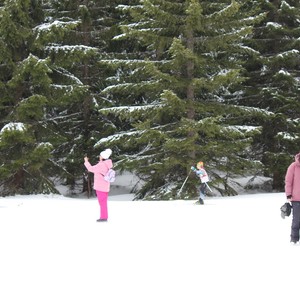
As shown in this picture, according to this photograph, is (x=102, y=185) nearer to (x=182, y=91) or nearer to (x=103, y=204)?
(x=103, y=204)

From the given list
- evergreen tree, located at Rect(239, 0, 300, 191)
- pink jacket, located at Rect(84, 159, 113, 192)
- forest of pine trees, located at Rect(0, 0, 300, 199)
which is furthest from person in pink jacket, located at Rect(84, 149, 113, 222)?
evergreen tree, located at Rect(239, 0, 300, 191)

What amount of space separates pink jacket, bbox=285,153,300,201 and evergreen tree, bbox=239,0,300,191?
11.4 meters

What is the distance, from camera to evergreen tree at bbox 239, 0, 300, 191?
63.1 feet

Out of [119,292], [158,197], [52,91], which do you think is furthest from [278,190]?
[119,292]

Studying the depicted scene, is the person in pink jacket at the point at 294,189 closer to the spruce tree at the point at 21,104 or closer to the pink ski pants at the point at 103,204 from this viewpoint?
the pink ski pants at the point at 103,204

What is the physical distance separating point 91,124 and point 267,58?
29.0 feet

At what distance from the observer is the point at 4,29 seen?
55.5 ft

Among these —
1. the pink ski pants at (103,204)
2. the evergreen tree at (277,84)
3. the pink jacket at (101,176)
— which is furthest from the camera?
the evergreen tree at (277,84)

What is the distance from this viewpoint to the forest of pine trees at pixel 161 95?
16.5m

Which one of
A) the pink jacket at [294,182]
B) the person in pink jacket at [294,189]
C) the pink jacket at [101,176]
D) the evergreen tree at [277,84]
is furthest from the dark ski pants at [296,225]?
the evergreen tree at [277,84]

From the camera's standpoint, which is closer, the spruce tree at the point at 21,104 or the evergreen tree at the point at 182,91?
the evergreen tree at the point at 182,91

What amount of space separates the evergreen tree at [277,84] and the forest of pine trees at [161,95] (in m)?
0.06

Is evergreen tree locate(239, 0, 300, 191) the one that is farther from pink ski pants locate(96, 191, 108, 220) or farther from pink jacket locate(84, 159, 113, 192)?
pink ski pants locate(96, 191, 108, 220)

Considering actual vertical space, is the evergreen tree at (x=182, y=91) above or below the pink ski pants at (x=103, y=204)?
above
